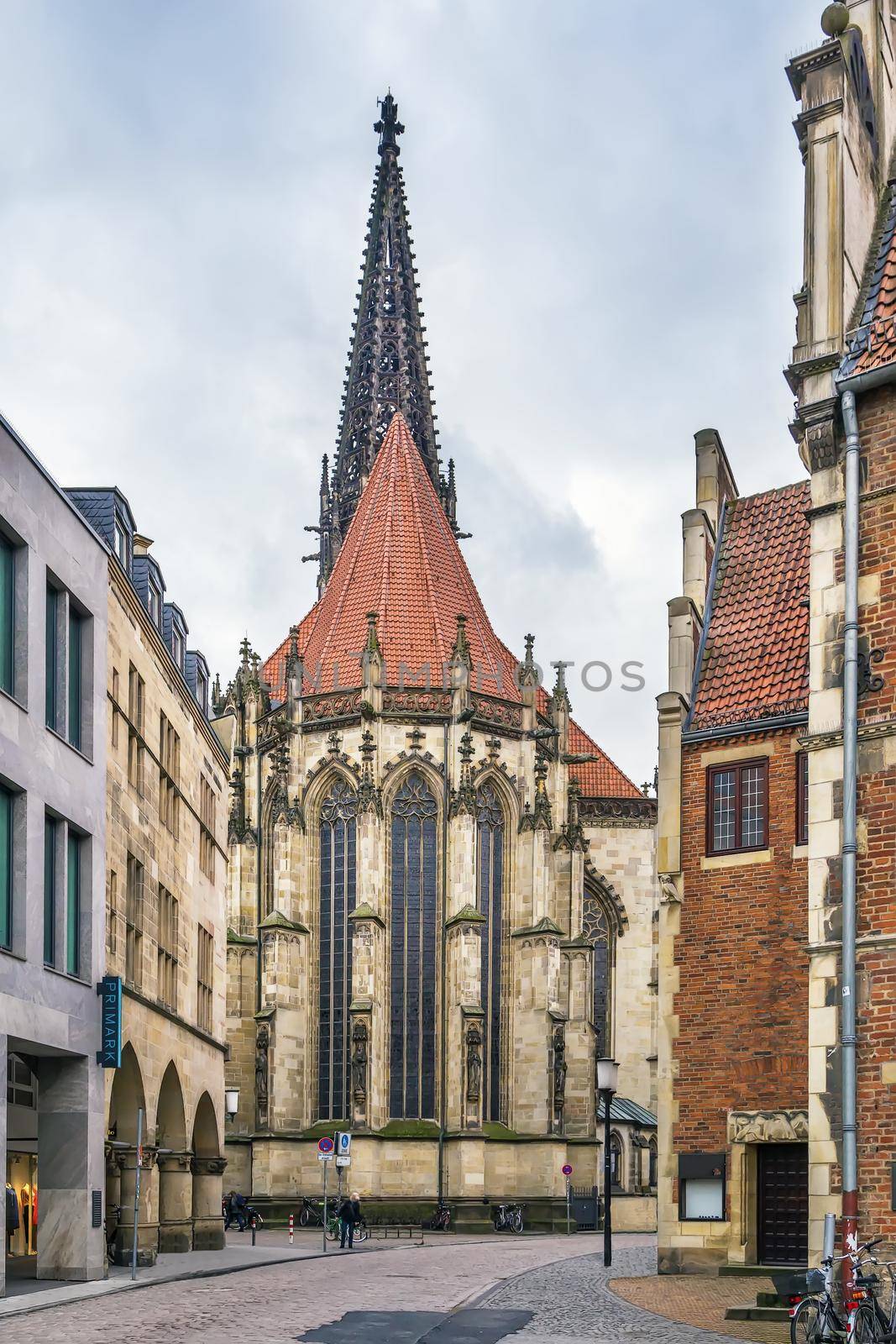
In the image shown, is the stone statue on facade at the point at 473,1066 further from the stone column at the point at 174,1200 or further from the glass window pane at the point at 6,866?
the glass window pane at the point at 6,866

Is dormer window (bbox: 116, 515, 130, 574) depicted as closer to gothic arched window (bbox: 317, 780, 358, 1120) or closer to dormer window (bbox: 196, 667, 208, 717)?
dormer window (bbox: 196, 667, 208, 717)

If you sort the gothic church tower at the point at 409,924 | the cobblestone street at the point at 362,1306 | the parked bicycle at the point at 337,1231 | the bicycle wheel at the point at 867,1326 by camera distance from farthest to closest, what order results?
the gothic church tower at the point at 409,924 → the parked bicycle at the point at 337,1231 → the cobblestone street at the point at 362,1306 → the bicycle wheel at the point at 867,1326

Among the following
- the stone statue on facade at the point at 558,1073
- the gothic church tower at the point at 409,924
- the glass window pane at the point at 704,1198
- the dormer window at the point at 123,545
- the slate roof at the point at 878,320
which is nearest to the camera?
the slate roof at the point at 878,320

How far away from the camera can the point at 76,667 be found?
82.2 ft

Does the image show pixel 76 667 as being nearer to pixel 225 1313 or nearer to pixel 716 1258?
pixel 225 1313

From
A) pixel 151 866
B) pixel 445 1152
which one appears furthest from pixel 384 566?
pixel 151 866

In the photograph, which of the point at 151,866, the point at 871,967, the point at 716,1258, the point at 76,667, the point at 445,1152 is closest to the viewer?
the point at 871,967

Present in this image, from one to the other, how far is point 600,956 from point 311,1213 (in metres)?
17.5

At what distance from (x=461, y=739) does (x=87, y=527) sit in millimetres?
28054

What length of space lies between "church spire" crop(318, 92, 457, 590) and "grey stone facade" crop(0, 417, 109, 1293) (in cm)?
4687

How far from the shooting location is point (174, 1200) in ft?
102

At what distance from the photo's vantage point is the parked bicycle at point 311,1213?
4788 centimetres

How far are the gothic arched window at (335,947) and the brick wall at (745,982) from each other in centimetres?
2779

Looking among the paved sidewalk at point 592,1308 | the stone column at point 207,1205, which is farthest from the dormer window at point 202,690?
the paved sidewalk at point 592,1308
